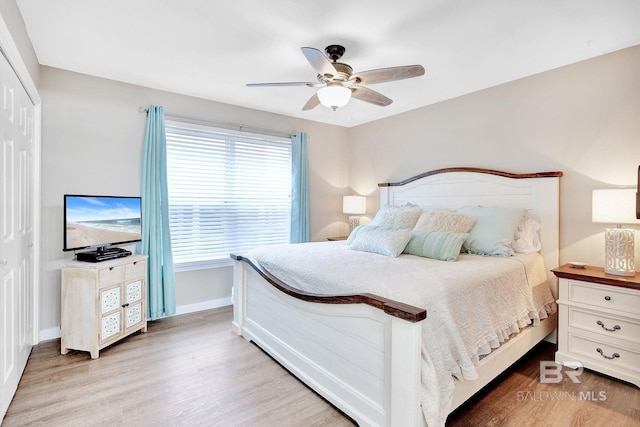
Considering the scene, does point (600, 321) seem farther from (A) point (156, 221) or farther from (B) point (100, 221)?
(B) point (100, 221)

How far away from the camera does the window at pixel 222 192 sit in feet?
11.9

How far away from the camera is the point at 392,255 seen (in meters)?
2.62

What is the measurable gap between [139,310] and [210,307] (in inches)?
35.0

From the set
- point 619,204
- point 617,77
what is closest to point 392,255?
point 619,204

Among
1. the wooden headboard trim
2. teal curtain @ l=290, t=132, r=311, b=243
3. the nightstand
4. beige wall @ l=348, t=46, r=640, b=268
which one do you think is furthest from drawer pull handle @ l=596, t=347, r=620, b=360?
teal curtain @ l=290, t=132, r=311, b=243

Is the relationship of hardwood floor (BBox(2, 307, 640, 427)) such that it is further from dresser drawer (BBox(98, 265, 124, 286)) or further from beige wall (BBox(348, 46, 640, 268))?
beige wall (BBox(348, 46, 640, 268))

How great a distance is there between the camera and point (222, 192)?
3.91m

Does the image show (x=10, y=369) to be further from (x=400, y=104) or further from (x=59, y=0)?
(x=400, y=104)

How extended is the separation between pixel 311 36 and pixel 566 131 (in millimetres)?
2327

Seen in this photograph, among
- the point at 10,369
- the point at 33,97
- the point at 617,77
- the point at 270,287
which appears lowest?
the point at 10,369

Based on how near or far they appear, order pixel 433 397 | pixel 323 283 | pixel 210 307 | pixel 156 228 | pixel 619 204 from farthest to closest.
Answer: pixel 210 307
pixel 156 228
pixel 619 204
pixel 323 283
pixel 433 397

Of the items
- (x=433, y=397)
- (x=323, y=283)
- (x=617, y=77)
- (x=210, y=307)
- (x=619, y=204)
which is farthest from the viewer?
(x=210, y=307)

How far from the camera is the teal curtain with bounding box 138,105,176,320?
3307 mm

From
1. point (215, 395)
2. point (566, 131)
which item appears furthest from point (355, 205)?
point (215, 395)
